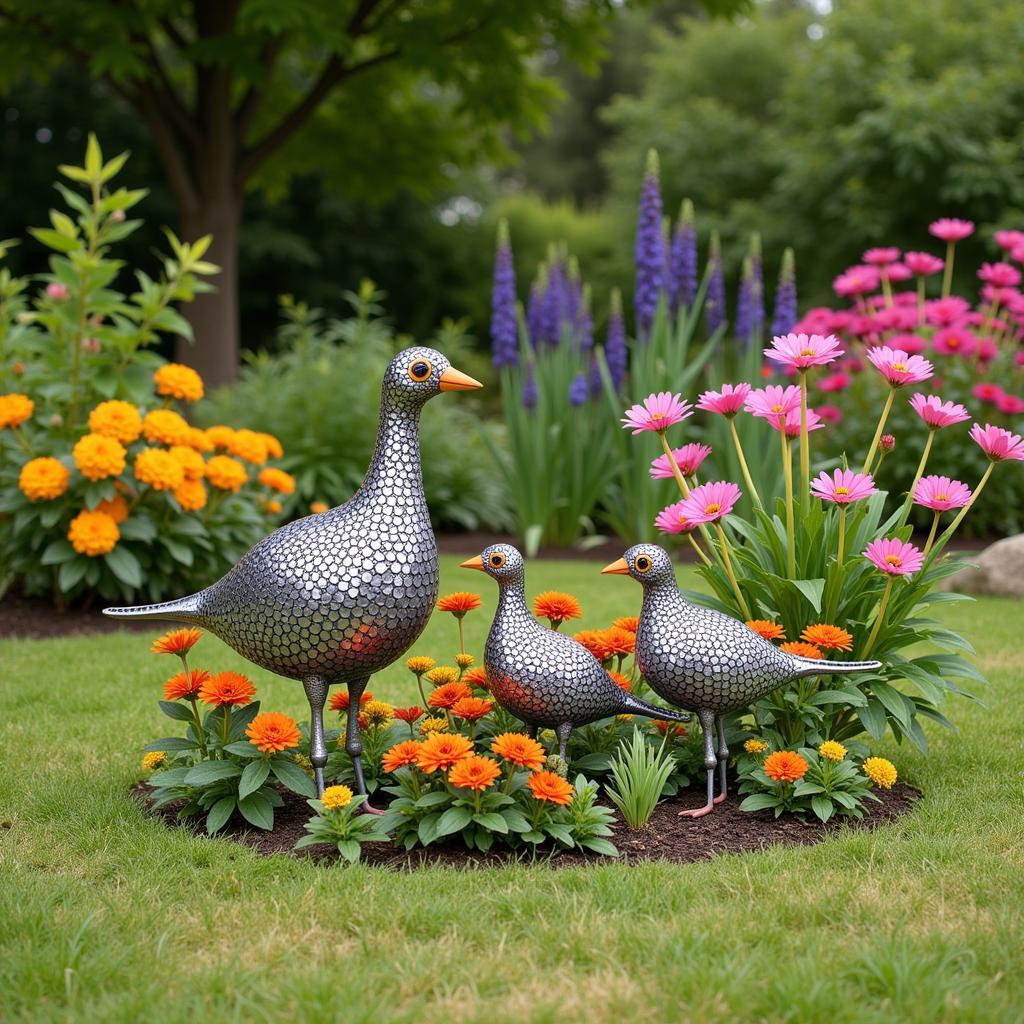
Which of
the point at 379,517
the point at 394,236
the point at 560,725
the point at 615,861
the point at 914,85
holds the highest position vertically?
the point at 914,85

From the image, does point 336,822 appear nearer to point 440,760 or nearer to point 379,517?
point 440,760

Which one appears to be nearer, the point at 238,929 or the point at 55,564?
the point at 238,929

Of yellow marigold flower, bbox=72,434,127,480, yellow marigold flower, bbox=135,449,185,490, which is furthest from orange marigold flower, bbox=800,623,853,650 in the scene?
yellow marigold flower, bbox=72,434,127,480

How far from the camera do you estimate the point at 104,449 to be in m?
4.98

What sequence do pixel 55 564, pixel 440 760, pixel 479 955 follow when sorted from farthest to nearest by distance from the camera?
pixel 55 564 → pixel 440 760 → pixel 479 955

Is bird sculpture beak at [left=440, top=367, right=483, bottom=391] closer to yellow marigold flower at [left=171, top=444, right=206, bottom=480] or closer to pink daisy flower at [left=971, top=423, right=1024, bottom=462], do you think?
pink daisy flower at [left=971, top=423, right=1024, bottom=462]

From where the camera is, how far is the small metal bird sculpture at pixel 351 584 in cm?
271

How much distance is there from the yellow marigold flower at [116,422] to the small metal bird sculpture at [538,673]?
2.72 meters

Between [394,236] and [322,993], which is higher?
[394,236]

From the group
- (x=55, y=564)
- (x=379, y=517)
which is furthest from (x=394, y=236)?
(x=379, y=517)

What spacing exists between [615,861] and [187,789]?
116 cm

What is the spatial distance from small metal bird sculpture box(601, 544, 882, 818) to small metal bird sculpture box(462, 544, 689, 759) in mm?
A: 116

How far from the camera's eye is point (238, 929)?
226cm

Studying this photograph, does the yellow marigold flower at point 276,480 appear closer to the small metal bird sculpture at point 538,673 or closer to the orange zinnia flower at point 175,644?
the orange zinnia flower at point 175,644
